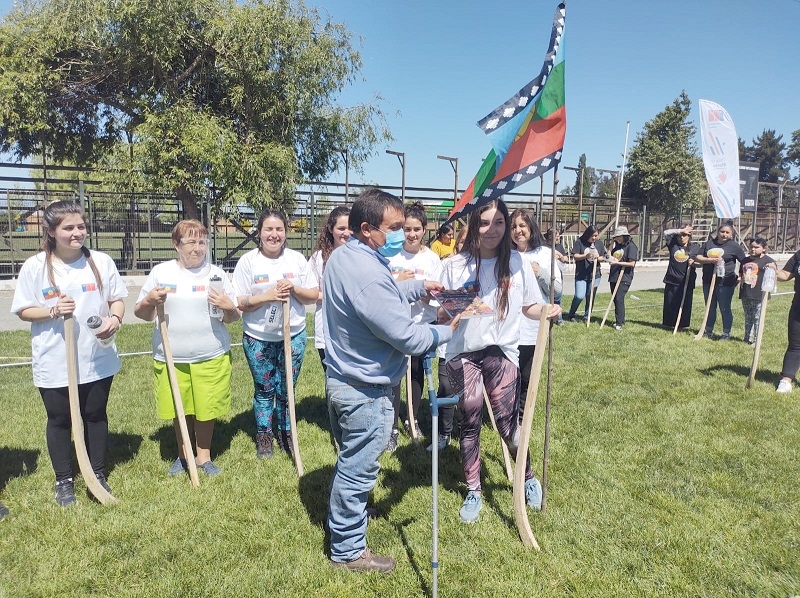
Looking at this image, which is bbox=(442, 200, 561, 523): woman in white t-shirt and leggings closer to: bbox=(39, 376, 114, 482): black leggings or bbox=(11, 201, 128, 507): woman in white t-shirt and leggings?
bbox=(11, 201, 128, 507): woman in white t-shirt and leggings

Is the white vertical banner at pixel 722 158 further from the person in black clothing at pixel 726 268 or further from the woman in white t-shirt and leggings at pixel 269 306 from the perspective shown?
the woman in white t-shirt and leggings at pixel 269 306

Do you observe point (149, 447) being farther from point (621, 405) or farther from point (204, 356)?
point (621, 405)

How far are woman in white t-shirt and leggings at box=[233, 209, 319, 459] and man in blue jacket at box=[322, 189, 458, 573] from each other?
4.78 feet

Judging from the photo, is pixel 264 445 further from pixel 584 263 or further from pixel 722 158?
pixel 722 158

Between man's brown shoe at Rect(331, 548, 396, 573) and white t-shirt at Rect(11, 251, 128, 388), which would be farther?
white t-shirt at Rect(11, 251, 128, 388)

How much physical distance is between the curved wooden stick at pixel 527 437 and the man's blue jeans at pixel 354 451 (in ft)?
2.86

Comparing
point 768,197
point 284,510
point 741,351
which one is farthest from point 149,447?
point 768,197

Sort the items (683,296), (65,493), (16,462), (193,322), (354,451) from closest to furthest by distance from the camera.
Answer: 1. (354,451)
2. (65,493)
3. (193,322)
4. (16,462)
5. (683,296)

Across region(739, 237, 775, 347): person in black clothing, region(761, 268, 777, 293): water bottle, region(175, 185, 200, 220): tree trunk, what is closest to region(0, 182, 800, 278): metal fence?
region(175, 185, 200, 220): tree trunk

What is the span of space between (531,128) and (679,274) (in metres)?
9.10

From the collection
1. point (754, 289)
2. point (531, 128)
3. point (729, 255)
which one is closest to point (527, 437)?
point (531, 128)

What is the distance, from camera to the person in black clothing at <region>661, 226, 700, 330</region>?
1068 centimetres

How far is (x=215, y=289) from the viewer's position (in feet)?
13.7

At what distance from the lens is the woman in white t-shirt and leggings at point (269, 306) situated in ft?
14.7
